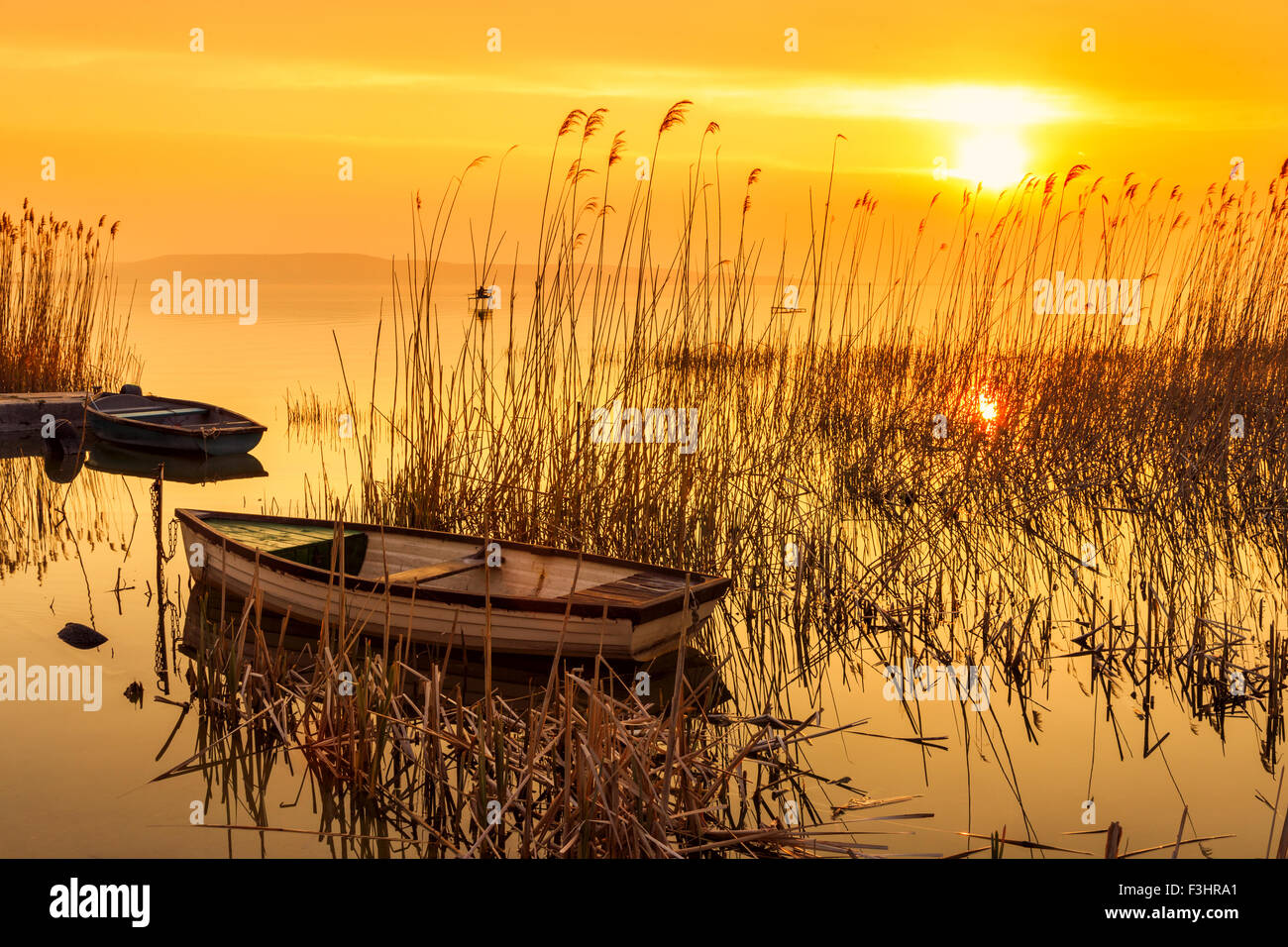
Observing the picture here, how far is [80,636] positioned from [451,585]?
5.86ft

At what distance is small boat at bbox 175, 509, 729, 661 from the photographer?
4621 millimetres

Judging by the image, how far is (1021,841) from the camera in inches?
140

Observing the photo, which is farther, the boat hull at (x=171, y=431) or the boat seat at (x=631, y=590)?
the boat hull at (x=171, y=431)

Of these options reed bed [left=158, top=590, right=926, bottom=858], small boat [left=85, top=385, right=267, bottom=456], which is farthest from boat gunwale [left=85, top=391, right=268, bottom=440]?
reed bed [left=158, top=590, right=926, bottom=858]

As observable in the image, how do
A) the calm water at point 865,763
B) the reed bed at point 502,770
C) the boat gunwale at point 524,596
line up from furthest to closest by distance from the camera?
the boat gunwale at point 524,596
the calm water at point 865,763
the reed bed at point 502,770

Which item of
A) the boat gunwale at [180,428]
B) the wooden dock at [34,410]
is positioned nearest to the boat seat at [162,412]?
the boat gunwale at [180,428]

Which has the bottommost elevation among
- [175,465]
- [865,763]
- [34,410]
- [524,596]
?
[865,763]

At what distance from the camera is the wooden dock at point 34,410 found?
11188mm

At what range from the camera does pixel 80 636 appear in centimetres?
550

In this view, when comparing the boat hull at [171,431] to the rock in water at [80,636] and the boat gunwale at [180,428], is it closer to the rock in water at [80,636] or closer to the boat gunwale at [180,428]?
the boat gunwale at [180,428]

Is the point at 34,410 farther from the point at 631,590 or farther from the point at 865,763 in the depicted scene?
the point at 865,763

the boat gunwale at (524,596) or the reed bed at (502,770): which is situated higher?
the boat gunwale at (524,596)

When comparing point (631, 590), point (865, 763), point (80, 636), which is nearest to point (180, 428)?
point (80, 636)

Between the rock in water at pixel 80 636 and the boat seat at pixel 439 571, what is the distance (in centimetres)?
151
